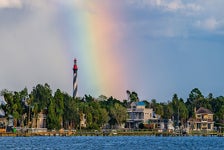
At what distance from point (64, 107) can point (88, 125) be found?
9.88m

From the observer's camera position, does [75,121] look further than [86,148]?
Yes

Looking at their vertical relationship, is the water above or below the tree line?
below

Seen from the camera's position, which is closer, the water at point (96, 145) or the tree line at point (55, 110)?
the water at point (96, 145)

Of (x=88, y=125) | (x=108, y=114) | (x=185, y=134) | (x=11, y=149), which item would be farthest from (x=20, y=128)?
(x=11, y=149)

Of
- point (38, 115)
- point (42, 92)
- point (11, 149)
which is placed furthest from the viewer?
point (42, 92)

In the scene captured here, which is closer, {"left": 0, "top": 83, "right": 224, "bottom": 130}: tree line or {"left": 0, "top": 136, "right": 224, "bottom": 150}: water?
{"left": 0, "top": 136, "right": 224, "bottom": 150}: water

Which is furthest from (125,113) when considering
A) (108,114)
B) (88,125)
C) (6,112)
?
(6,112)

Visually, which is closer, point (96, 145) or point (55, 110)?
point (96, 145)

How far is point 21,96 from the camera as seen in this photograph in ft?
543

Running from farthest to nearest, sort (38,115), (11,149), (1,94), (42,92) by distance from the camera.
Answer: (42,92)
(38,115)
(1,94)
(11,149)

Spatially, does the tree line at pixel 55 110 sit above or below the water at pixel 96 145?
above

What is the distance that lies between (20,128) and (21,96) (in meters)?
11.4

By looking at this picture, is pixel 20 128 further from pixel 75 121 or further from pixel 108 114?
pixel 108 114

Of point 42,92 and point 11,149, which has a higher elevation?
point 42,92
